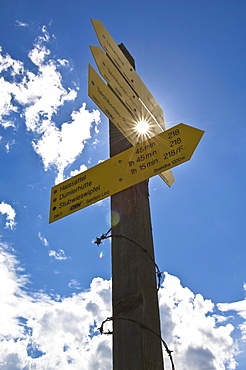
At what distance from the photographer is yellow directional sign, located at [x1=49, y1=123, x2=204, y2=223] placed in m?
2.40

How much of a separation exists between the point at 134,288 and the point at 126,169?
95cm

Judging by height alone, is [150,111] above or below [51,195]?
above

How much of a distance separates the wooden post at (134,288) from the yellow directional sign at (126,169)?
0.57 ft

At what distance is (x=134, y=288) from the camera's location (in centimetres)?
218

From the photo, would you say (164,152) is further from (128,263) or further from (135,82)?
(135,82)

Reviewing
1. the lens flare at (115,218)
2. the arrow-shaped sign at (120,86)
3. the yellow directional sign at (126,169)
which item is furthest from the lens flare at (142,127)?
the lens flare at (115,218)

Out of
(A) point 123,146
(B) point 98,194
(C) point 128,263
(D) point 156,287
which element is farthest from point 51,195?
(D) point 156,287

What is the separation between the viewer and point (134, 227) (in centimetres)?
246

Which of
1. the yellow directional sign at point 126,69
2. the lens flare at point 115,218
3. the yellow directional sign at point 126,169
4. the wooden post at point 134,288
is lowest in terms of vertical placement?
the wooden post at point 134,288

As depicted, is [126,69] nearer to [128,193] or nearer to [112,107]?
[112,107]

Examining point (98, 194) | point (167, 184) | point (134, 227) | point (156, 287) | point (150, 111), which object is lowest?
point (156, 287)

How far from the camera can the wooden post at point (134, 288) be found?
1.97 m

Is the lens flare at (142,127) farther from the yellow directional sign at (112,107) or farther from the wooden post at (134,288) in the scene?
the wooden post at (134,288)

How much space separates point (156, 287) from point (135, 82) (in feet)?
7.42
